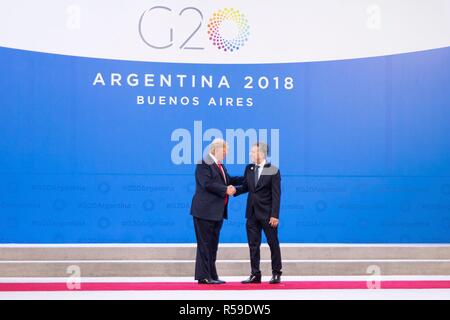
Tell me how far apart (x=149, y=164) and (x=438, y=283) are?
341 cm

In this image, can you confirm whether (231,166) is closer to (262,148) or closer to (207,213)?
(262,148)

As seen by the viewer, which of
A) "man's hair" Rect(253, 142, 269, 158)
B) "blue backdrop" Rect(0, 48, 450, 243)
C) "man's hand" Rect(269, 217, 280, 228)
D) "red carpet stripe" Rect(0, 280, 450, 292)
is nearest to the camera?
"red carpet stripe" Rect(0, 280, 450, 292)

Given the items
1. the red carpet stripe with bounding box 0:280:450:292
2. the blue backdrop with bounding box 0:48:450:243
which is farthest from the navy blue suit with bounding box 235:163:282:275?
the blue backdrop with bounding box 0:48:450:243

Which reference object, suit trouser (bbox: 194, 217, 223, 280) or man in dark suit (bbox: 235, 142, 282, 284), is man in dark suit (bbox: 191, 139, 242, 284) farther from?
man in dark suit (bbox: 235, 142, 282, 284)

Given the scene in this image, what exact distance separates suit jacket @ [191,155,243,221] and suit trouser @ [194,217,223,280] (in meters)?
0.07

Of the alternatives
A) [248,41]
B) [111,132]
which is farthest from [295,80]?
[111,132]

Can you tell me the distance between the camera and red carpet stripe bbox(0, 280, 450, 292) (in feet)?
23.8

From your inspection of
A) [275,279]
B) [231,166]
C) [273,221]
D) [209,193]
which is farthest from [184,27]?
[275,279]

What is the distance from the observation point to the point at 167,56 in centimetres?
962

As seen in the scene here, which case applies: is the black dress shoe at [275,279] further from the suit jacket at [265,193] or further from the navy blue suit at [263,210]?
the suit jacket at [265,193]

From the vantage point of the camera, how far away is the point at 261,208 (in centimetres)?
750

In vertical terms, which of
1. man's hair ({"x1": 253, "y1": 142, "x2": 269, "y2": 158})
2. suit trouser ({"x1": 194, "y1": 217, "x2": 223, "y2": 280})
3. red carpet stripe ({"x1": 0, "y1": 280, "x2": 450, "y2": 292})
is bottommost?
red carpet stripe ({"x1": 0, "y1": 280, "x2": 450, "y2": 292})
